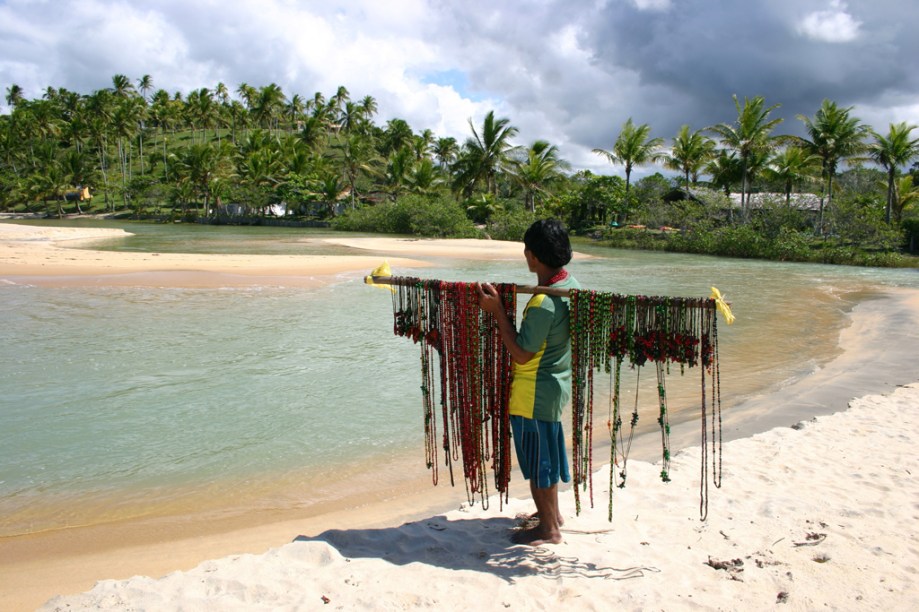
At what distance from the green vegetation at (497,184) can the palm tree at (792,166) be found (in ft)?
0.33

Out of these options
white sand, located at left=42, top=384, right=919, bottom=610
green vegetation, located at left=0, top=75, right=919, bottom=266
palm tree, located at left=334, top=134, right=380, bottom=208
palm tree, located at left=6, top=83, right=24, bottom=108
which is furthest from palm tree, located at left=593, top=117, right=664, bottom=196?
palm tree, located at left=6, top=83, right=24, bottom=108

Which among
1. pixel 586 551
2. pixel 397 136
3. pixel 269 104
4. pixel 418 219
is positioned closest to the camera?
pixel 586 551

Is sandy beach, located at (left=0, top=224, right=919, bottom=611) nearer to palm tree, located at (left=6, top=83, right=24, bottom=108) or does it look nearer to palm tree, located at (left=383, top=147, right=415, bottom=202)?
palm tree, located at (left=383, top=147, right=415, bottom=202)

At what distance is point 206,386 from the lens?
24.6 ft

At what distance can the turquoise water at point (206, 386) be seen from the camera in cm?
500

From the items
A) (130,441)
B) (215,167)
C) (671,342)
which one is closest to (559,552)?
(671,342)

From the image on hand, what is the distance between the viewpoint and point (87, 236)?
32094mm

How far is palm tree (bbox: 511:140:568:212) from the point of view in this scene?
1725 inches

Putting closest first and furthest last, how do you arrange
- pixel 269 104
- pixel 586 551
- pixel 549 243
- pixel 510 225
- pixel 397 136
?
pixel 549 243
pixel 586 551
pixel 510 225
pixel 397 136
pixel 269 104

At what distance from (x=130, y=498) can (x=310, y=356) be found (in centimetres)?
448

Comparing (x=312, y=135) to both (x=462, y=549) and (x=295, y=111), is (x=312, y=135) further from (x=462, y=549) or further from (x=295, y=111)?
(x=462, y=549)

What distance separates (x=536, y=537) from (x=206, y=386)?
5.50 metres

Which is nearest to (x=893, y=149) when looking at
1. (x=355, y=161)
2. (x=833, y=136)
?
(x=833, y=136)

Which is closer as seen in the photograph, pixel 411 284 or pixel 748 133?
pixel 411 284
